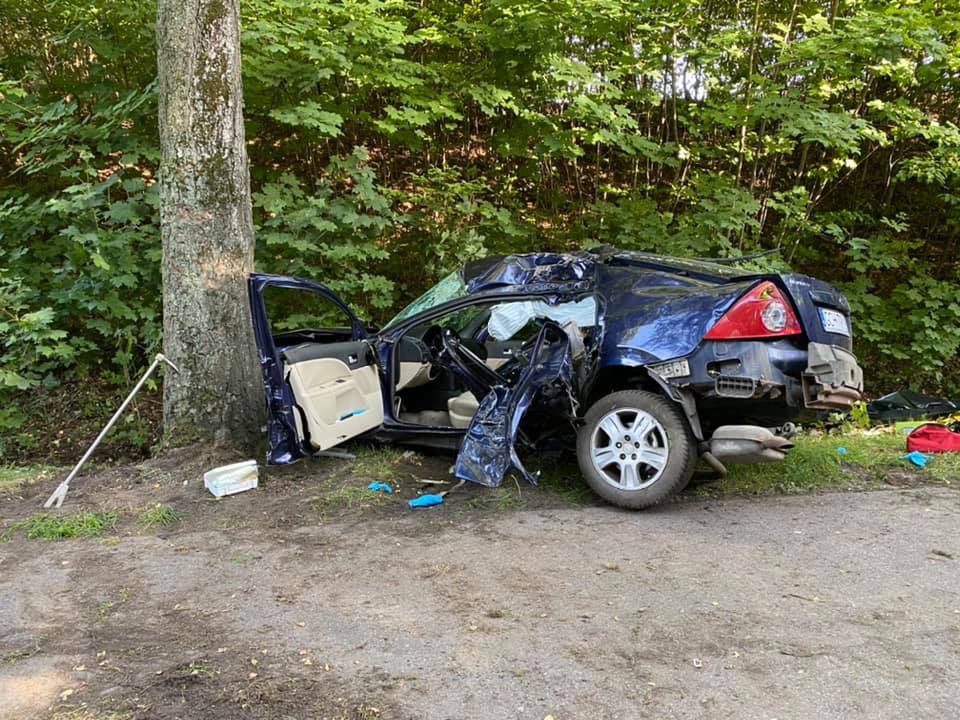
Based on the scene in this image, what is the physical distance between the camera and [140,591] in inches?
140

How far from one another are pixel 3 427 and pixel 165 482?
3227 millimetres

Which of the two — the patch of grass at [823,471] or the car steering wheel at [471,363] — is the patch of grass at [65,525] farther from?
the patch of grass at [823,471]

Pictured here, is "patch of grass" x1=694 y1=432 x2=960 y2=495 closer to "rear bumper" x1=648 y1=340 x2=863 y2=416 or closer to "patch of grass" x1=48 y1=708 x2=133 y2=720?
"rear bumper" x1=648 y1=340 x2=863 y2=416

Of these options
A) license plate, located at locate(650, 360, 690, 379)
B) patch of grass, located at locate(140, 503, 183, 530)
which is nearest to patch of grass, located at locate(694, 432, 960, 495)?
license plate, located at locate(650, 360, 690, 379)

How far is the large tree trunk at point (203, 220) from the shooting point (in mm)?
5453

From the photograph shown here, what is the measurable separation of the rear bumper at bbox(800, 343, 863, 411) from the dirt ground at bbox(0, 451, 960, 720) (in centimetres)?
70

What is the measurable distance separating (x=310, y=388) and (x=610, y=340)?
2.14 meters

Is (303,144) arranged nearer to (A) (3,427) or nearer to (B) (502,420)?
(A) (3,427)

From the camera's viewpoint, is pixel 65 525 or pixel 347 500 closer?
pixel 65 525

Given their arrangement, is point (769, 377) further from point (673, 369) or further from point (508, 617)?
point (508, 617)

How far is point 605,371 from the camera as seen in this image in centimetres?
473

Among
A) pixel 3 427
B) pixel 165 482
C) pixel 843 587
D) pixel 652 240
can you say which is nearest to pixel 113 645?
pixel 165 482

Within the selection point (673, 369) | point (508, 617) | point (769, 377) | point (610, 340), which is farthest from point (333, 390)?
point (769, 377)

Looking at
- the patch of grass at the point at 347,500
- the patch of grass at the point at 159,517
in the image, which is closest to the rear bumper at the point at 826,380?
→ the patch of grass at the point at 347,500
